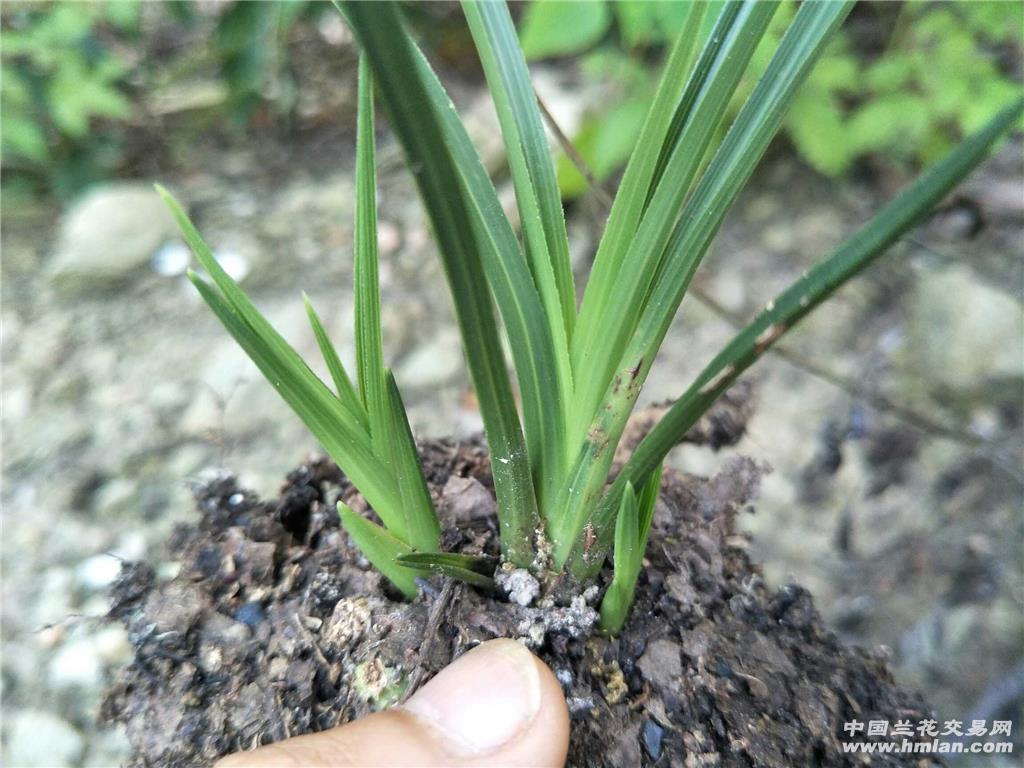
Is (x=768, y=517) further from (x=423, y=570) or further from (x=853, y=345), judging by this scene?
(x=423, y=570)

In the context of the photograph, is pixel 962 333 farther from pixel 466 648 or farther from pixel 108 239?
pixel 108 239

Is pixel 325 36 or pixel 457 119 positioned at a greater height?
pixel 457 119

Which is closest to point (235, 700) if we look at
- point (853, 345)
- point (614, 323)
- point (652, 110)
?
point (614, 323)

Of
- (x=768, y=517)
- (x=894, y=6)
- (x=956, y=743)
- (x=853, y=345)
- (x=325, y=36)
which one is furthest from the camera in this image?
(x=325, y=36)

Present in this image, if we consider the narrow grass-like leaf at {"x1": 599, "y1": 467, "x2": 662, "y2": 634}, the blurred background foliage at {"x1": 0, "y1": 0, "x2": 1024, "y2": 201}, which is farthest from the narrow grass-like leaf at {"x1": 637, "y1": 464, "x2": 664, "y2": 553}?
the blurred background foliage at {"x1": 0, "y1": 0, "x2": 1024, "y2": 201}

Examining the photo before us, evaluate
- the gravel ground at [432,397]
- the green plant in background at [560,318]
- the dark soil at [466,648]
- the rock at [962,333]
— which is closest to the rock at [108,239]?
the gravel ground at [432,397]

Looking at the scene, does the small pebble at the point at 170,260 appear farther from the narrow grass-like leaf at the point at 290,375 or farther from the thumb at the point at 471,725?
the thumb at the point at 471,725

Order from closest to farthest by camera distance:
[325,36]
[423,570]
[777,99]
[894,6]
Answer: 1. [777,99]
2. [423,570]
3. [894,6]
4. [325,36]
